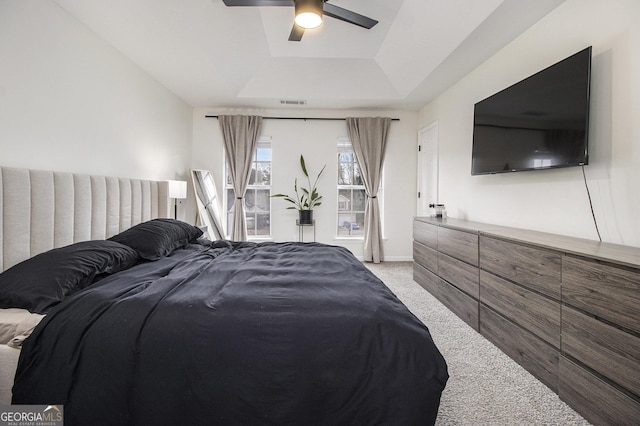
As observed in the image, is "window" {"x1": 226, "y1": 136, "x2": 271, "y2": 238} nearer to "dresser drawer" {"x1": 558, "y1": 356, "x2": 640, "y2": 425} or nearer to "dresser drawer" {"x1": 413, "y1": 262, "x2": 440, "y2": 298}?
"dresser drawer" {"x1": 413, "y1": 262, "x2": 440, "y2": 298}

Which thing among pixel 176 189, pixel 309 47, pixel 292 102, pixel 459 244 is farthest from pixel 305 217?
pixel 459 244

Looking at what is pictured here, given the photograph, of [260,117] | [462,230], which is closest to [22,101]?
[260,117]

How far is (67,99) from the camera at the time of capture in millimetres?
2324

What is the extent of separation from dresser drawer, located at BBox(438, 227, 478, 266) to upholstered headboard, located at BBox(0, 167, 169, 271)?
313 cm

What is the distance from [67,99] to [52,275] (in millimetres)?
1587

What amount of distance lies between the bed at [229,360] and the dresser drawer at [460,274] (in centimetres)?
141

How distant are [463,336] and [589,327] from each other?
3.35ft

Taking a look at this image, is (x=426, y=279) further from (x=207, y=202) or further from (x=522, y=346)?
(x=207, y=202)

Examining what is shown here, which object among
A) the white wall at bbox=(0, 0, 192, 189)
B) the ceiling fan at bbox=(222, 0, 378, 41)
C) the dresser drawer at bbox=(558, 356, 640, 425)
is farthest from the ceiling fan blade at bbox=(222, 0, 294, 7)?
the dresser drawer at bbox=(558, 356, 640, 425)

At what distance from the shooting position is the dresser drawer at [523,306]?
5.61ft

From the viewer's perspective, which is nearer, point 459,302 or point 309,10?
point 309,10

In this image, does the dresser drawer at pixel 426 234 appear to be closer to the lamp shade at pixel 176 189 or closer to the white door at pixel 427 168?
the white door at pixel 427 168

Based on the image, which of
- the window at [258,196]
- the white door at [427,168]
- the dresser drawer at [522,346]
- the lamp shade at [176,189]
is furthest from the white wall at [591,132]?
the lamp shade at [176,189]

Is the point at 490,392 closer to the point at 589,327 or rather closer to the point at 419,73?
the point at 589,327
